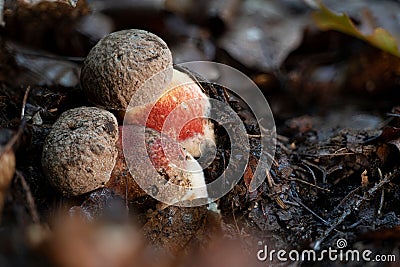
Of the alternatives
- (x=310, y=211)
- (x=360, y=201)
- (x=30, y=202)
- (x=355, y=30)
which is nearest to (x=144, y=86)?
(x=30, y=202)

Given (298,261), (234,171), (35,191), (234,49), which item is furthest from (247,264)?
(234,49)

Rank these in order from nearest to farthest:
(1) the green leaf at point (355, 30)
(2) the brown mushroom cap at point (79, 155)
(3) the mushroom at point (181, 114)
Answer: (2) the brown mushroom cap at point (79, 155), (3) the mushroom at point (181, 114), (1) the green leaf at point (355, 30)

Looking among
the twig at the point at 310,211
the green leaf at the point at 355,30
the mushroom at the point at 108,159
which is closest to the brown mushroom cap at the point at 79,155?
the mushroom at the point at 108,159

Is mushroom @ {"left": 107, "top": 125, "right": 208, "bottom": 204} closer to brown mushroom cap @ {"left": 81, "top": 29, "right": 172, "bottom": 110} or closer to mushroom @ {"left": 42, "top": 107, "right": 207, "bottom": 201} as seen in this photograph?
mushroom @ {"left": 42, "top": 107, "right": 207, "bottom": 201}

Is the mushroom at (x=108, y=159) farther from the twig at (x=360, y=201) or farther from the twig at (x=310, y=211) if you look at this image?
the twig at (x=360, y=201)

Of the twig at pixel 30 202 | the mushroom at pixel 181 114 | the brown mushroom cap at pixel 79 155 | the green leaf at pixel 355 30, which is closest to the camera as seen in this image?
the twig at pixel 30 202

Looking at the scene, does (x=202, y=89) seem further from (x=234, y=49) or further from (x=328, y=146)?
(x=234, y=49)

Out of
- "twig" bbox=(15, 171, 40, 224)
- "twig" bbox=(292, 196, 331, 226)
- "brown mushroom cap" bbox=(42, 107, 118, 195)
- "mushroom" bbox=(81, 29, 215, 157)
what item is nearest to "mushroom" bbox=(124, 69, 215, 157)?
"mushroom" bbox=(81, 29, 215, 157)
